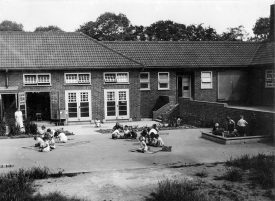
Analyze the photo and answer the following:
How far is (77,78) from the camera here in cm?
2741

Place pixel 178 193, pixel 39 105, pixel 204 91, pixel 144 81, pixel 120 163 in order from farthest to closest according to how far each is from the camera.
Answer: pixel 204 91 < pixel 144 81 < pixel 39 105 < pixel 120 163 < pixel 178 193

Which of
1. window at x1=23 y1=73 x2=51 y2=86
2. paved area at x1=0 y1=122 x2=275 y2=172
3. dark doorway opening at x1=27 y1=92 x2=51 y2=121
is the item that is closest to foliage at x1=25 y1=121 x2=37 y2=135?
paved area at x1=0 y1=122 x2=275 y2=172

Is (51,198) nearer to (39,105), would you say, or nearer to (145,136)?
(145,136)

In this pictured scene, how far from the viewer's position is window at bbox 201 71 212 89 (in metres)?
31.6

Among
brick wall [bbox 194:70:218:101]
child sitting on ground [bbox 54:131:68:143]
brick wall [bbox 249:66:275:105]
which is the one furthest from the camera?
brick wall [bbox 194:70:218:101]

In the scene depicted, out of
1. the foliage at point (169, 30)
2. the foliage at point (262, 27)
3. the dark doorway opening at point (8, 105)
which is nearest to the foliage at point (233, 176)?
the dark doorway opening at point (8, 105)

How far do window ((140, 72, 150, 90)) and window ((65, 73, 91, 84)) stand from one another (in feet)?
16.3

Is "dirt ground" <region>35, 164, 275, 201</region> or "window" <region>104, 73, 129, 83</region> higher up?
"window" <region>104, 73, 129, 83</region>

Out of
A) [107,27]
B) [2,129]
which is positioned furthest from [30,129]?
[107,27]

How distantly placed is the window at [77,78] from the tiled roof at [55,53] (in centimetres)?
70

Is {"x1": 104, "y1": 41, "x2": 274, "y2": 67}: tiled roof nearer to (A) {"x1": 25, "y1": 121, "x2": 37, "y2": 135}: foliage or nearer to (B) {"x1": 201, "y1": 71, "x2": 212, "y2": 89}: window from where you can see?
(B) {"x1": 201, "y1": 71, "x2": 212, "y2": 89}: window

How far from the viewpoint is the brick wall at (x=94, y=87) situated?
1038 inches

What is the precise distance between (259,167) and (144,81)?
19233mm

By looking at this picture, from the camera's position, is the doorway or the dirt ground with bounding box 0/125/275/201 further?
the doorway
